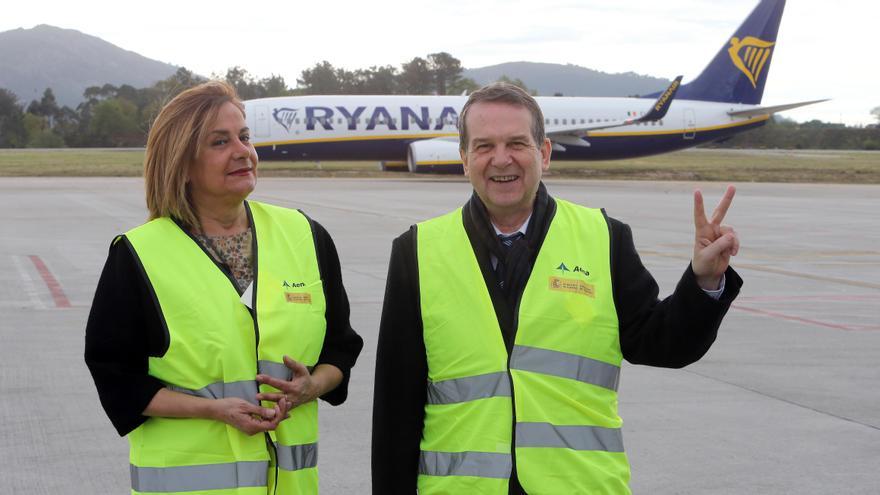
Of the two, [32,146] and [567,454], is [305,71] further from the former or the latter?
[567,454]

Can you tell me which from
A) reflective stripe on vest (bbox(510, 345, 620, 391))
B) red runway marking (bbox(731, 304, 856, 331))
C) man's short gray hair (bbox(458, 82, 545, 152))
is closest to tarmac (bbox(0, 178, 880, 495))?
red runway marking (bbox(731, 304, 856, 331))

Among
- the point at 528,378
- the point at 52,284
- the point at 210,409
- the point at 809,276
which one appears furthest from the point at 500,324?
the point at 809,276

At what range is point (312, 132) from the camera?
33969 mm

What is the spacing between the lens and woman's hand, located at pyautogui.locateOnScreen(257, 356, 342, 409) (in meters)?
2.79

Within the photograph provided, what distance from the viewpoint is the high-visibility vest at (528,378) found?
2691 millimetres

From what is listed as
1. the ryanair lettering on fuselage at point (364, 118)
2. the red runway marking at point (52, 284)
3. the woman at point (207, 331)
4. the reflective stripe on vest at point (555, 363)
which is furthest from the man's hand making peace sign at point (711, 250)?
the ryanair lettering on fuselage at point (364, 118)

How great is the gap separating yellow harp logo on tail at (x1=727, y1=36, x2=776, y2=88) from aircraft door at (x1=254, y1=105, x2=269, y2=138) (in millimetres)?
18916

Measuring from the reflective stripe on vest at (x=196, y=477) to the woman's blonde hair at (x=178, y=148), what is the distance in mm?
711

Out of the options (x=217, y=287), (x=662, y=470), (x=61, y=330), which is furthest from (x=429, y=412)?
(x=61, y=330)

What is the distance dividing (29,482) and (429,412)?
2.82 m

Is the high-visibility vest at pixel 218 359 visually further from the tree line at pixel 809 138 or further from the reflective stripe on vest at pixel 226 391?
the tree line at pixel 809 138

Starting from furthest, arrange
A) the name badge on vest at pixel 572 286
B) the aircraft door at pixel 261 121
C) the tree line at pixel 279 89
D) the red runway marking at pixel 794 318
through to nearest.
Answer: the tree line at pixel 279 89 → the aircraft door at pixel 261 121 → the red runway marking at pixel 794 318 → the name badge on vest at pixel 572 286

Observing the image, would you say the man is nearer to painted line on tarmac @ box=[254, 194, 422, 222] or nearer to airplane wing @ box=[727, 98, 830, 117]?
painted line on tarmac @ box=[254, 194, 422, 222]

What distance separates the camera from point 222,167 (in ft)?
9.84
